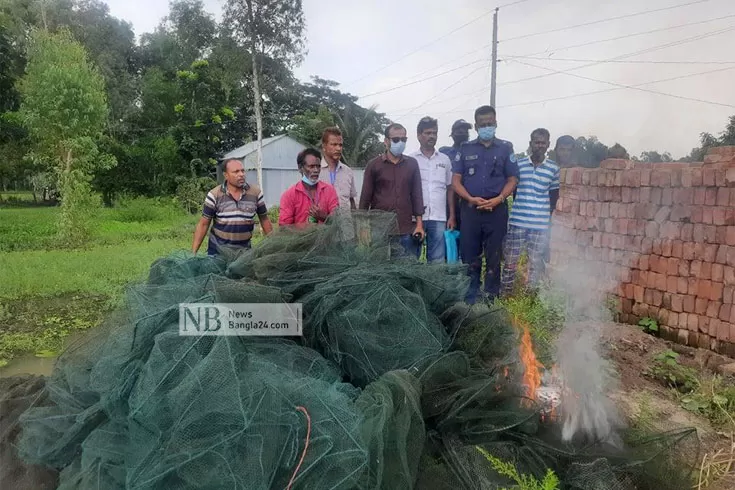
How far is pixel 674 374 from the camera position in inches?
181

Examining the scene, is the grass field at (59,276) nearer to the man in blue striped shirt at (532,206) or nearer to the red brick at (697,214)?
the man in blue striped shirt at (532,206)

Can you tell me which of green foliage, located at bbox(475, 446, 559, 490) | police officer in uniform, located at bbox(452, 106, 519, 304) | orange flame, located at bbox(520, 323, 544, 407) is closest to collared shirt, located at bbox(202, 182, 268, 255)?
police officer in uniform, located at bbox(452, 106, 519, 304)

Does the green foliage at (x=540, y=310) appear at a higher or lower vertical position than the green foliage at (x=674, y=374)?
higher

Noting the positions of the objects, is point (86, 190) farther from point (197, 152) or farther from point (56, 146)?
point (197, 152)

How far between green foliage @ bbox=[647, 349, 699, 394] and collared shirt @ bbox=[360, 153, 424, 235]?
254 centimetres

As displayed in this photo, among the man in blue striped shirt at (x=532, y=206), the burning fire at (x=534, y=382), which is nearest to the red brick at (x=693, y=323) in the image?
the man in blue striped shirt at (x=532, y=206)

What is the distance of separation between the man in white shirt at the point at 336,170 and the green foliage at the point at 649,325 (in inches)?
134

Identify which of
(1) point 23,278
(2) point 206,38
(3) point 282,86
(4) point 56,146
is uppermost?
(2) point 206,38

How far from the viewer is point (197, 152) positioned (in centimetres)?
2859

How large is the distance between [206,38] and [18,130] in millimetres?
15297

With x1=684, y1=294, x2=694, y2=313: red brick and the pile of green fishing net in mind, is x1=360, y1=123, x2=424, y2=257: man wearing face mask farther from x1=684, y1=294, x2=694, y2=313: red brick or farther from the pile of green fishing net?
x1=684, y1=294, x2=694, y2=313: red brick

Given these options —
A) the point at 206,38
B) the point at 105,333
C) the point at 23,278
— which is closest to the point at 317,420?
the point at 105,333

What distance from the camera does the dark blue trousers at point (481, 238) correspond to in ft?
17.3

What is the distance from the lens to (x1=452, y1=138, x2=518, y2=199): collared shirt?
5.20 meters
